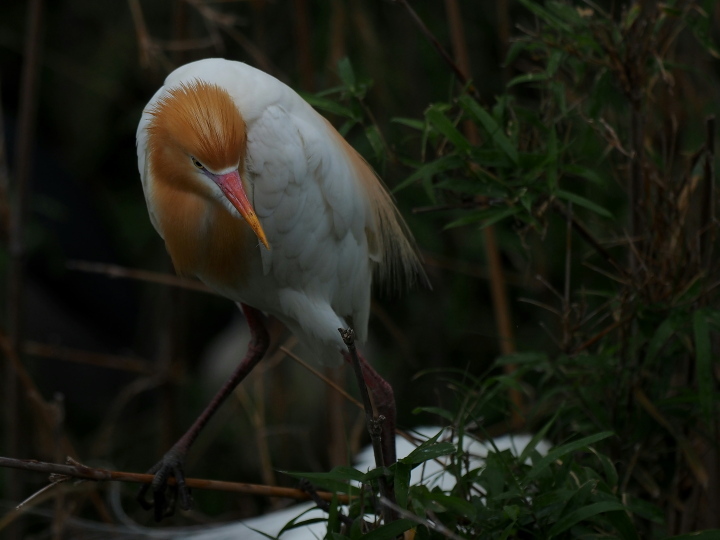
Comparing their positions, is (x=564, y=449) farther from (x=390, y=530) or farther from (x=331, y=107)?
(x=331, y=107)

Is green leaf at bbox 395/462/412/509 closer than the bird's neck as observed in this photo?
Yes

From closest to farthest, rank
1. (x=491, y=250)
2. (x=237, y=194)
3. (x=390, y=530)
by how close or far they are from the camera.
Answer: (x=390, y=530), (x=237, y=194), (x=491, y=250)

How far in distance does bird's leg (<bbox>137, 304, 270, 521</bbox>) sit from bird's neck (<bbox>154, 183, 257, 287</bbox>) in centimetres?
27

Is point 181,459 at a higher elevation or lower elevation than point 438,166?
lower

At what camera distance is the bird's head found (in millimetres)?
1262

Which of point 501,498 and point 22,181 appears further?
point 22,181

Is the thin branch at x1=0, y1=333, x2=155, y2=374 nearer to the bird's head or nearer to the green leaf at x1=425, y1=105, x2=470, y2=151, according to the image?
the bird's head

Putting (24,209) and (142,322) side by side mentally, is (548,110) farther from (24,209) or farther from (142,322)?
(142,322)

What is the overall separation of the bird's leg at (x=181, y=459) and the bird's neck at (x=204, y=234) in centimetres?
27

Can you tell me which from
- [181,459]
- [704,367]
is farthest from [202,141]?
[704,367]

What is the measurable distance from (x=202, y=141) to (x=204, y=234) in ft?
0.70

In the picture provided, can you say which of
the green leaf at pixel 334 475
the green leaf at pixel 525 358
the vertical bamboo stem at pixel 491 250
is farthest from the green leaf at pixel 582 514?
the vertical bamboo stem at pixel 491 250

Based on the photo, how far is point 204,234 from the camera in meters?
1.43

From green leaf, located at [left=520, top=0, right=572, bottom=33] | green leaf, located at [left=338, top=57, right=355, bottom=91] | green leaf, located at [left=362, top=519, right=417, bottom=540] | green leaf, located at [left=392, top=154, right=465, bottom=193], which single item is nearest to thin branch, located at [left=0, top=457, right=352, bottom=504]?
green leaf, located at [left=362, top=519, right=417, bottom=540]
